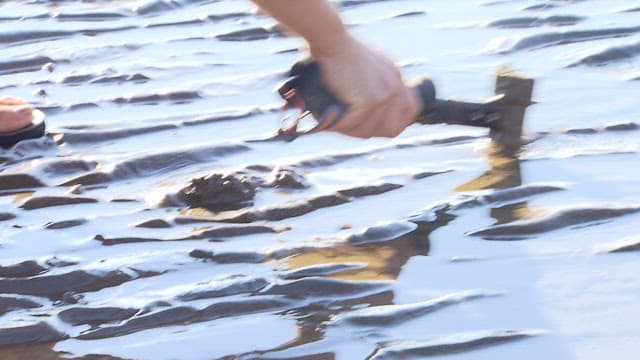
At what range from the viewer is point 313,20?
3344mm

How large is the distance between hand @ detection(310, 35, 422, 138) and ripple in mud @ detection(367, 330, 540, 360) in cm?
58

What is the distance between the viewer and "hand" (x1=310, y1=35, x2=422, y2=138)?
135 inches

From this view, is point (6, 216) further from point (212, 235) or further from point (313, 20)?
point (313, 20)

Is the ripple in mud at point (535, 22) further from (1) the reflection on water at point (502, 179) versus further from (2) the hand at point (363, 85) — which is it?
(2) the hand at point (363, 85)

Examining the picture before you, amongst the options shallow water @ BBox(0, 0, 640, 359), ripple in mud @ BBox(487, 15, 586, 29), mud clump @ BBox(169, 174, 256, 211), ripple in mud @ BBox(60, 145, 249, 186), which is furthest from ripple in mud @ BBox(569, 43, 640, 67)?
mud clump @ BBox(169, 174, 256, 211)

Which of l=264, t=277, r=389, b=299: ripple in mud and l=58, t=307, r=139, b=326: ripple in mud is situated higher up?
l=58, t=307, r=139, b=326: ripple in mud

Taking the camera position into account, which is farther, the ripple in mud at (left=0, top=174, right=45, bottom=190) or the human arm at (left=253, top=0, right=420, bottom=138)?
→ the ripple in mud at (left=0, top=174, right=45, bottom=190)

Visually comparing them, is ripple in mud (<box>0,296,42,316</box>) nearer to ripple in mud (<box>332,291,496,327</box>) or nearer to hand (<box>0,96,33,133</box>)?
ripple in mud (<box>332,291,496,327</box>)

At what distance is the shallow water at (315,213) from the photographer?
3.27 meters

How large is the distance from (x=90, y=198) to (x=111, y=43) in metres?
2.07

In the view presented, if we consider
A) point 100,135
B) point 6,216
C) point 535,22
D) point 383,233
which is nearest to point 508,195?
point 383,233

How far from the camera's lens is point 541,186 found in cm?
415

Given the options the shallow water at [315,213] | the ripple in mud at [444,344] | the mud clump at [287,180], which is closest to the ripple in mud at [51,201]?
the shallow water at [315,213]

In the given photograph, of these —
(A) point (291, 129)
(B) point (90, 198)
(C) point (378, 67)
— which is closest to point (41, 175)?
(B) point (90, 198)
